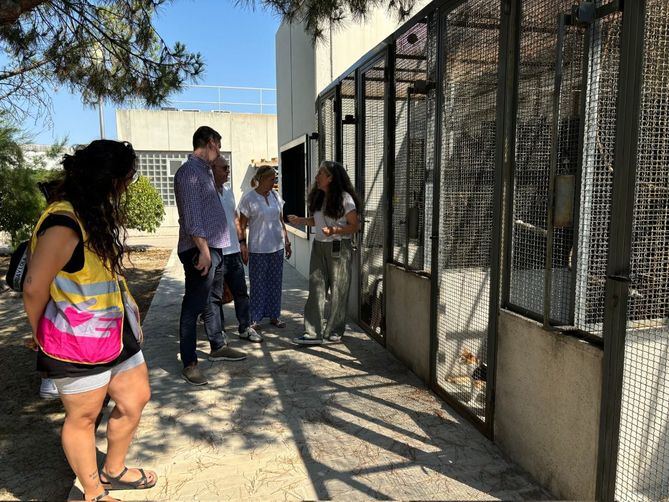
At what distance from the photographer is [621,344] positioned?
1.97 meters

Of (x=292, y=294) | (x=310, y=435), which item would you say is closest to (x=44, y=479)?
(x=310, y=435)

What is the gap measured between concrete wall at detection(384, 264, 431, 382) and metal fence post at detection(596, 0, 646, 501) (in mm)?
1723

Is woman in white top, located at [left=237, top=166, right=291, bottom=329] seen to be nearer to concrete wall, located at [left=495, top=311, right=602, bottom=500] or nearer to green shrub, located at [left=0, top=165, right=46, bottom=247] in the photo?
concrete wall, located at [left=495, top=311, right=602, bottom=500]

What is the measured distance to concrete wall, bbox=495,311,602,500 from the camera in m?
2.15

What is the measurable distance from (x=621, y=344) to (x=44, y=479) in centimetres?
292

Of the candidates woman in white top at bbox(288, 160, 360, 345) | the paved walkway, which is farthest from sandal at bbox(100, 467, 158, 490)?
woman in white top at bbox(288, 160, 360, 345)

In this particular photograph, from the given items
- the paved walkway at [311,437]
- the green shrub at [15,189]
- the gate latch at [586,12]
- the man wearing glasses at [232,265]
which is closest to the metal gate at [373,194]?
the paved walkway at [311,437]

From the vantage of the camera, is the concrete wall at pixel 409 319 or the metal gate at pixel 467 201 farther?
the concrete wall at pixel 409 319

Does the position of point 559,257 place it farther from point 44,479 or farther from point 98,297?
point 44,479

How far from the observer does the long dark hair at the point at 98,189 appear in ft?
6.89

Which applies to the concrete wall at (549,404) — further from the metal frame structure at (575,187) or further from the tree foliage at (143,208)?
the tree foliage at (143,208)

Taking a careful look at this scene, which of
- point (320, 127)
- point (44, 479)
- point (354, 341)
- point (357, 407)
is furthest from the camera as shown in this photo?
point (320, 127)

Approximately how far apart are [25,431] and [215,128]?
50.9 feet

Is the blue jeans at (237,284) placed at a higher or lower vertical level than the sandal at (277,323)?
higher
